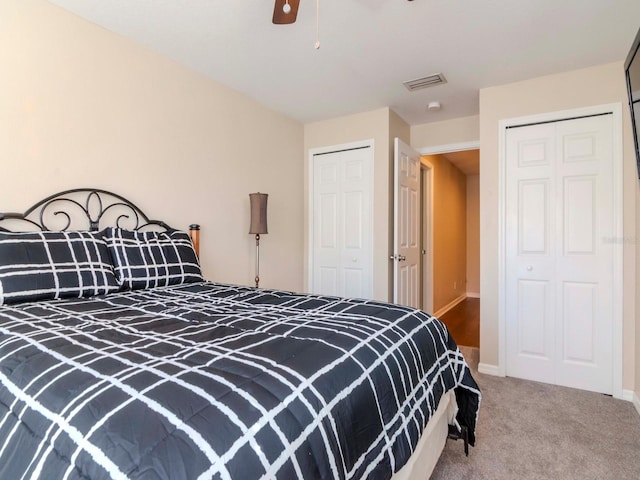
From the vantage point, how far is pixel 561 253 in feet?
8.93

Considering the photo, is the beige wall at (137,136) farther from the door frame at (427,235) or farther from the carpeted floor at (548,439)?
the carpeted floor at (548,439)

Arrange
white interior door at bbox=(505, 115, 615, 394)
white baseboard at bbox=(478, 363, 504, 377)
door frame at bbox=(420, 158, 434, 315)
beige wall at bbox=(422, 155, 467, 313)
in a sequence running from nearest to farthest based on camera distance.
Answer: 1. white interior door at bbox=(505, 115, 615, 394)
2. white baseboard at bbox=(478, 363, 504, 377)
3. door frame at bbox=(420, 158, 434, 315)
4. beige wall at bbox=(422, 155, 467, 313)

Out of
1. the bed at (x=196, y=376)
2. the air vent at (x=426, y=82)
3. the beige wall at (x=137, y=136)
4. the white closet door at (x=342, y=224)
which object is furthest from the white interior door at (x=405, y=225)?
the bed at (x=196, y=376)

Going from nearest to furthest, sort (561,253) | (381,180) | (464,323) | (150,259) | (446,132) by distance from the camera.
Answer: (150,259)
(561,253)
(381,180)
(446,132)
(464,323)

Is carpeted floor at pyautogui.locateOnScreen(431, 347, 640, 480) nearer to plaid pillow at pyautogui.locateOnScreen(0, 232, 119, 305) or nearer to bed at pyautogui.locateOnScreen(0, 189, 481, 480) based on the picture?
bed at pyautogui.locateOnScreen(0, 189, 481, 480)

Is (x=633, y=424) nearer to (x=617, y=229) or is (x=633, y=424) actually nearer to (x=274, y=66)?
(x=617, y=229)

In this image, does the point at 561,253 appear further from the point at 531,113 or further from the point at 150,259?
the point at 150,259

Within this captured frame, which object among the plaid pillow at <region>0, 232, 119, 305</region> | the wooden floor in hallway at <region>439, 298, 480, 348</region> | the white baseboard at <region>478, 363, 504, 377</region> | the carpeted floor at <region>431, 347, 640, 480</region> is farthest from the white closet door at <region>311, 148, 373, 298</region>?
the plaid pillow at <region>0, 232, 119, 305</region>

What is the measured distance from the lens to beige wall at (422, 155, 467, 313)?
4938 millimetres

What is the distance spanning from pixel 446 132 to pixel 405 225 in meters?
1.12

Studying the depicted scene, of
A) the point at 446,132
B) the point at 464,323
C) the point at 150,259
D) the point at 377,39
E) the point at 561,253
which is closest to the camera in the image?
the point at 150,259

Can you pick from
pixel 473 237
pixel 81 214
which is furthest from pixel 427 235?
pixel 81 214

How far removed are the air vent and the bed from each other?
2.05 m

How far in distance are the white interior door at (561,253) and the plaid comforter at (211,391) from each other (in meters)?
1.78
